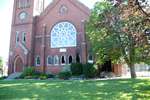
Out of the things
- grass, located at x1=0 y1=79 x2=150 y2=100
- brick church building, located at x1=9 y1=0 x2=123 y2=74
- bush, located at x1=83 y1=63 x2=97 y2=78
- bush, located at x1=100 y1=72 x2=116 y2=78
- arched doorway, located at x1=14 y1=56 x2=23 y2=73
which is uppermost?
brick church building, located at x1=9 y1=0 x2=123 y2=74

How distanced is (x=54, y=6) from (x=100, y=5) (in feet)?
45.7

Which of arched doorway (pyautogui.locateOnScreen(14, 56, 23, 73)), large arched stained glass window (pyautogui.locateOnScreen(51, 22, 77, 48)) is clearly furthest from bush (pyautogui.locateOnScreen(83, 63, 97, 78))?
arched doorway (pyautogui.locateOnScreen(14, 56, 23, 73))

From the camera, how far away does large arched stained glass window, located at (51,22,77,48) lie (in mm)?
39812

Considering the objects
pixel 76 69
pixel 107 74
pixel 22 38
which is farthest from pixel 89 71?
pixel 22 38

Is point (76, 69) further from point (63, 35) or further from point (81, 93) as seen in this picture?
point (81, 93)

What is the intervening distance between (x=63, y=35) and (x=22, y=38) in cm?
824

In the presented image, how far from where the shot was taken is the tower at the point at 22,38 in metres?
41.3

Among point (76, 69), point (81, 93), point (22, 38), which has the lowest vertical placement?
point (81, 93)

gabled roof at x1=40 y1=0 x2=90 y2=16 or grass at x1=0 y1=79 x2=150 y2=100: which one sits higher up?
gabled roof at x1=40 y1=0 x2=90 y2=16

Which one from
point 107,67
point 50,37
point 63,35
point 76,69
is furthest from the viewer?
point 50,37

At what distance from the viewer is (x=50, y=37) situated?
41281 millimetres

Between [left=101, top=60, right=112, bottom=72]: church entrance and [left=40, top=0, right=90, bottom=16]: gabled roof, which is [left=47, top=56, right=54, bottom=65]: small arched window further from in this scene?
[left=101, top=60, right=112, bottom=72]: church entrance

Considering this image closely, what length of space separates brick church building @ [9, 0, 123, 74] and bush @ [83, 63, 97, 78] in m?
2.93

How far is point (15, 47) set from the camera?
42.6 m
